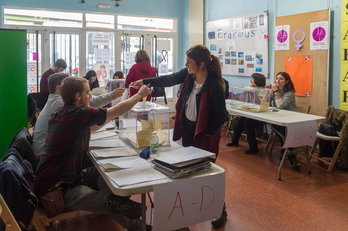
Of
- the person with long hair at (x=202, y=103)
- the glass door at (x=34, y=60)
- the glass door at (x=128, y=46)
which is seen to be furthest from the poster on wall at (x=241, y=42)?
the glass door at (x=34, y=60)

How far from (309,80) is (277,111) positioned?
1.19 meters

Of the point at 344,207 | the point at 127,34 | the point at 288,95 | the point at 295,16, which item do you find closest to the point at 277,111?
the point at 288,95

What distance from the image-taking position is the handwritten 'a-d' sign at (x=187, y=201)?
1.75 m

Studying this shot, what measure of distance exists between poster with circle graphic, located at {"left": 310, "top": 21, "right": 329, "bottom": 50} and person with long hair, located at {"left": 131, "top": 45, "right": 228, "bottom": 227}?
114 inches

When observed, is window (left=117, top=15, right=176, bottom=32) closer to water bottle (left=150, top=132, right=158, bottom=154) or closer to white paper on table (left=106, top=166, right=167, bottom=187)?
water bottle (left=150, top=132, right=158, bottom=154)

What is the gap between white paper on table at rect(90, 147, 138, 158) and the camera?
7.18 ft

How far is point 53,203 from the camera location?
198cm

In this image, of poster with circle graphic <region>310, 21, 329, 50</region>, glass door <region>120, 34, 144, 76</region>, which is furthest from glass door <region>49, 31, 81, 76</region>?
poster with circle graphic <region>310, 21, 329, 50</region>

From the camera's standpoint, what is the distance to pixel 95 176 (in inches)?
93.4

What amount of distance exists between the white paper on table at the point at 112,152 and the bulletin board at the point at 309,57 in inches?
142

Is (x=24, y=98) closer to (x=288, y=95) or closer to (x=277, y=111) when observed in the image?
(x=277, y=111)

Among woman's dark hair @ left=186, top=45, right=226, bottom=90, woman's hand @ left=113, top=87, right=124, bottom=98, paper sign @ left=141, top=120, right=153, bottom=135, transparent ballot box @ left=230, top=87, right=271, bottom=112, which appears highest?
woman's dark hair @ left=186, top=45, right=226, bottom=90

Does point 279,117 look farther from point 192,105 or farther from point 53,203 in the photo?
point 53,203

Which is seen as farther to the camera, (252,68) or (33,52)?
(33,52)
